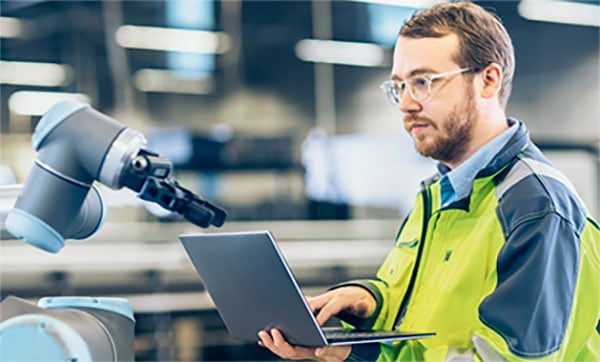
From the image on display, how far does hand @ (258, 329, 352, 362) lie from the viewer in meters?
1.46

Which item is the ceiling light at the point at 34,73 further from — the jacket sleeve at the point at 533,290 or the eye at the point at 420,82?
the jacket sleeve at the point at 533,290

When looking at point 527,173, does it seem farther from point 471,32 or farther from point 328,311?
point 328,311

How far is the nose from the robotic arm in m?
0.66

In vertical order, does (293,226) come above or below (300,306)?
below

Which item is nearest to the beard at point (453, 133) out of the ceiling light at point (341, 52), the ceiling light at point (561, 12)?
the ceiling light at point (341, 52)

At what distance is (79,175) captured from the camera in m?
1.11

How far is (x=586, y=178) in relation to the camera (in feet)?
17.3

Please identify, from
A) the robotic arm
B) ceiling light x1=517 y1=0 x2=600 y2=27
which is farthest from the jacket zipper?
ceiling light x1=517 y1=0 x2=600 y2=27

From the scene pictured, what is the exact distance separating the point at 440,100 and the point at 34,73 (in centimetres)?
330

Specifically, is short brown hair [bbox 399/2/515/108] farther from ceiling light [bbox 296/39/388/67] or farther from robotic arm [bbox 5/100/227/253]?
ceiling light [bbox 296/39/388/67]

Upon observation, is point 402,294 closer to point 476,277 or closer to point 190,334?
point 476,277

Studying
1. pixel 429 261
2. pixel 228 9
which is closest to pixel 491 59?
pixel 429 261

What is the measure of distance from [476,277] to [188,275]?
3.06 meters

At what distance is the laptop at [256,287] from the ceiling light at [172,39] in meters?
3.29
